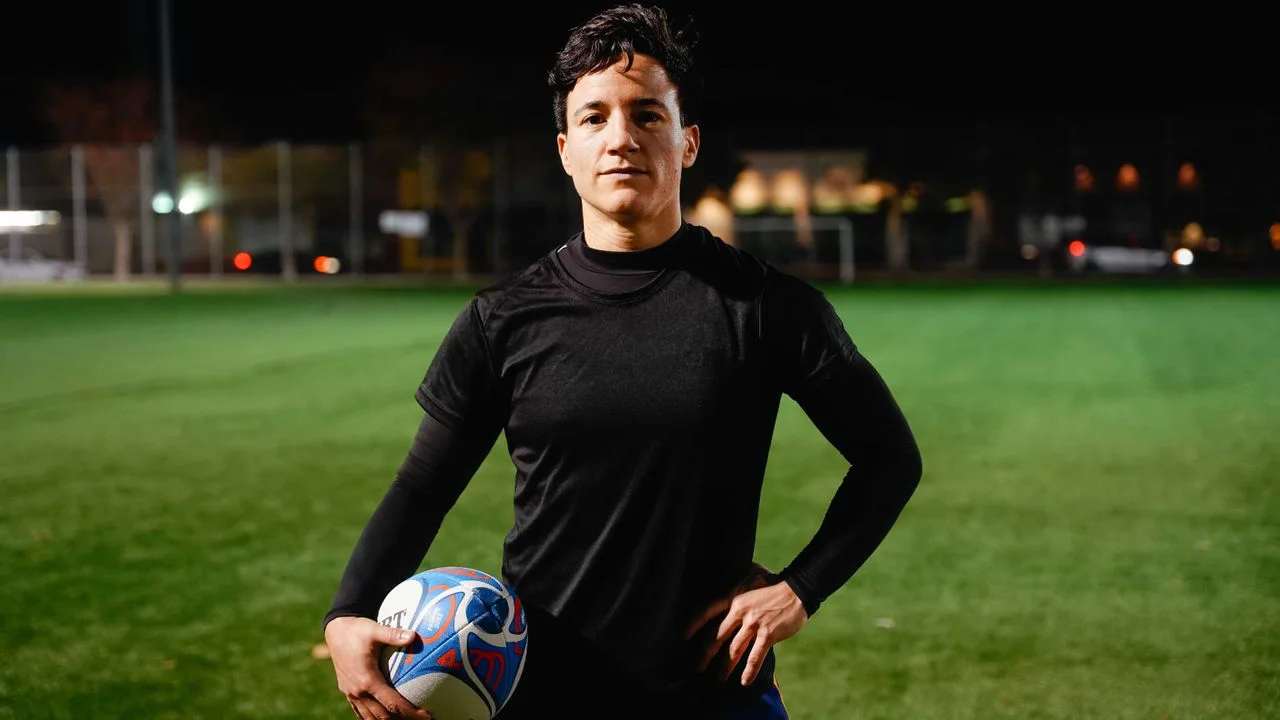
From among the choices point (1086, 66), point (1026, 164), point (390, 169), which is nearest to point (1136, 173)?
point (1026, 164)

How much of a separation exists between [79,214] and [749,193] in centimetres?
2264

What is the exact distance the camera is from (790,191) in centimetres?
4450

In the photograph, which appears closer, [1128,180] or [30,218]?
[1128,180]

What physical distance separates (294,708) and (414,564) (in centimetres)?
219

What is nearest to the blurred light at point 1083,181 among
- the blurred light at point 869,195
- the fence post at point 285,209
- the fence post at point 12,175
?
the blurred light at point 869,195

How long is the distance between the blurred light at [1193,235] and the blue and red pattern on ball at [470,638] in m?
42.0

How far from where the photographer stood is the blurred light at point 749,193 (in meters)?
44.4

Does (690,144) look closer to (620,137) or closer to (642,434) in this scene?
(620,137)

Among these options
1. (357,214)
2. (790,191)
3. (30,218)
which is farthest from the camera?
(30,218)

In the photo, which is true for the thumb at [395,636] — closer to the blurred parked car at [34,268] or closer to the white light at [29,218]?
the blurred parked car at [34,268]

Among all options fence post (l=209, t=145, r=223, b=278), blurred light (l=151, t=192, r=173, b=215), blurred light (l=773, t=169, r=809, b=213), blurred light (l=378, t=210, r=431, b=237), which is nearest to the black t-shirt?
blurred light (l=151, t=192, r=173, b=215)

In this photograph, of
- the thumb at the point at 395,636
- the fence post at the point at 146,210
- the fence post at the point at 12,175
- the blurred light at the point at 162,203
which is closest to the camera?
the thumb at the point at 395,636

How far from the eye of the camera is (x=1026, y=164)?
43.1 meters

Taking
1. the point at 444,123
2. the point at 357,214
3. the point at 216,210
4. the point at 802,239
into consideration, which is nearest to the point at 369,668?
the point at 802,239
